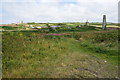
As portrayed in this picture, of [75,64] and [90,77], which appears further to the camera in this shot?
[75,64]

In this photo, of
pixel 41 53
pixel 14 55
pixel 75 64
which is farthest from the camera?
pixel 41 53

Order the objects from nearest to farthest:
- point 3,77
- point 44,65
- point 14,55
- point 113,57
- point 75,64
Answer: point 3,77 → point 44,65 → point 75,64 → point 14,55 → point 113,57

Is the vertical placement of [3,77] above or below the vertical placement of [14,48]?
below

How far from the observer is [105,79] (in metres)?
7.71

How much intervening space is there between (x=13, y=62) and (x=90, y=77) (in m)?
4.23

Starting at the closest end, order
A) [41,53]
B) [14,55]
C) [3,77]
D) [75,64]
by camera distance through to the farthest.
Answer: [3,77] < [75,64] < [14,55] < [41,53]

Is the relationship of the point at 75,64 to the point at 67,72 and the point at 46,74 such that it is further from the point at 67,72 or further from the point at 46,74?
the point at 46,74

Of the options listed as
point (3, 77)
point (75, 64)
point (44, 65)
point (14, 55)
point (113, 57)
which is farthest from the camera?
point (113, 57)

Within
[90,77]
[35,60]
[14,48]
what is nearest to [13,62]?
[35,60]

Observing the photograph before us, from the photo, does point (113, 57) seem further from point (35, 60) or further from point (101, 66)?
point (35, 60)

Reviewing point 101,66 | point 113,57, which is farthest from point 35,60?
point 113,57

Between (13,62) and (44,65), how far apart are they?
5.72ft

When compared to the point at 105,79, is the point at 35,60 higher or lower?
higher

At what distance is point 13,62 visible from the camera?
28.3 ft
